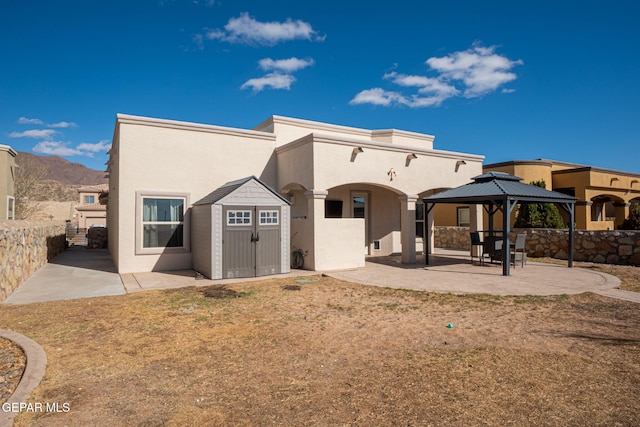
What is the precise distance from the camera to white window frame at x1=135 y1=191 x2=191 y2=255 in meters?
11.4

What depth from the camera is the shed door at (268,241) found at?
35.1 ft

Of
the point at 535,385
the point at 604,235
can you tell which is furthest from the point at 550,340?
the point at 604,235

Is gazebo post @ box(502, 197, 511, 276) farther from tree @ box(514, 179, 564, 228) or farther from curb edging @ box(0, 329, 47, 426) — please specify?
curb edging @ box(0, 329, 47, 426)

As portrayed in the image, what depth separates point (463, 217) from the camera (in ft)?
74.2

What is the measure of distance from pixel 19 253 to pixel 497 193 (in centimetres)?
1299

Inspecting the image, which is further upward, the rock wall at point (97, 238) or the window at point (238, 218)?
the window at point (238, 218)

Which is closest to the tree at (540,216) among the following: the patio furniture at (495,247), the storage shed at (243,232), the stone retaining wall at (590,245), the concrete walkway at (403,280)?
the stone retaining wall at (590,245)

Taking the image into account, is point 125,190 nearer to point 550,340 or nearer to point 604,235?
point 550,340

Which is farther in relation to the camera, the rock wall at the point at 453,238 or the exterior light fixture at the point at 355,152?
the rock wall at the point at 453,238

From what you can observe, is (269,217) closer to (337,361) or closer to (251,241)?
(251,241)

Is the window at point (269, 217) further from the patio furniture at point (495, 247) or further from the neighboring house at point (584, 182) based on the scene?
the neighboring house at point (584, 182)

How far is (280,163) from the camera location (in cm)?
1360

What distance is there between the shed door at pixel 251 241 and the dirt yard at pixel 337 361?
2.69 metres

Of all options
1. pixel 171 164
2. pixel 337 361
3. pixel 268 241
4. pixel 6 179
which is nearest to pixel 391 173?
pixel 268 241
